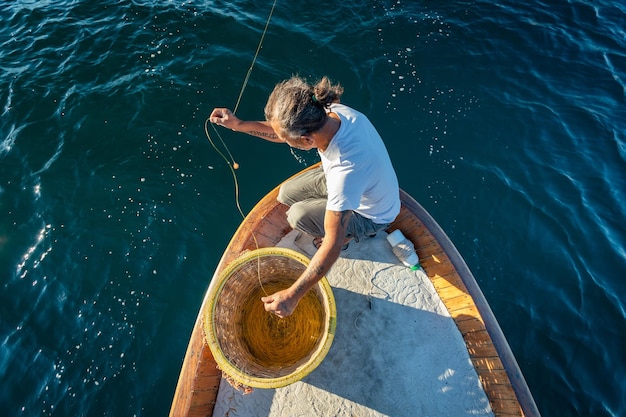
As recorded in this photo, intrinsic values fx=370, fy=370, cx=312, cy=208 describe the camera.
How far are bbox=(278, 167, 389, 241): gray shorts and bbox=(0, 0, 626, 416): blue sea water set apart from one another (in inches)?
59.7

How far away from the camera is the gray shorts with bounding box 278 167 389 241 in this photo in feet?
10.8

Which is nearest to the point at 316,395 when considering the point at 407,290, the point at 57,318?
the point at 407,290

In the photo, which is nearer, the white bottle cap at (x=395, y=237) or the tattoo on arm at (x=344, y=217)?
the tattoo on arm at (x=344, y=217)

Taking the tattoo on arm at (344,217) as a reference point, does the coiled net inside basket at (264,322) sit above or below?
below

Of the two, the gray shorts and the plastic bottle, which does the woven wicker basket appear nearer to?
the gray shorts

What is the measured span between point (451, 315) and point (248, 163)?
3313 mm

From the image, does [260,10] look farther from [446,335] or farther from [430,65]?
[446,335]

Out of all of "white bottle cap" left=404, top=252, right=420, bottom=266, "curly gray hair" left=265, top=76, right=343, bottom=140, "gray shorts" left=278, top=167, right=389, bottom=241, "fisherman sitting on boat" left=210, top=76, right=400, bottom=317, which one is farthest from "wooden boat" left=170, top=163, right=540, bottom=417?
"curly gray hair" left=265, top=76, right=343, bottom=140

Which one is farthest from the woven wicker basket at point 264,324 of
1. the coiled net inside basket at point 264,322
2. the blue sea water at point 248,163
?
the blue sea water at point 248,163

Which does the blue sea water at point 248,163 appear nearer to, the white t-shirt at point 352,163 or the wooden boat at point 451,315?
the wooden boat at point 451,315

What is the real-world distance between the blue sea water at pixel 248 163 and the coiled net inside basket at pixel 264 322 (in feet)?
3.74

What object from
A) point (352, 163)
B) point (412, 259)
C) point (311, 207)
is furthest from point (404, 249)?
point (352, 163)

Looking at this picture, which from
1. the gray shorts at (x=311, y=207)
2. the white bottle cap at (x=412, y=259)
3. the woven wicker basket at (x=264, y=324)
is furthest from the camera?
the white bottle cap at (x=412, y=259)

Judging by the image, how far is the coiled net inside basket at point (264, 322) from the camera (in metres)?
3.02
